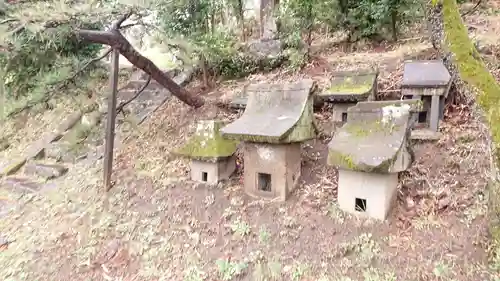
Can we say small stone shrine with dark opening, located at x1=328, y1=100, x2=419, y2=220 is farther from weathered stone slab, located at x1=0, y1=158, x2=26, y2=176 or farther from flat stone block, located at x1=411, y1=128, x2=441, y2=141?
weathered stone slab, located at x1=0, y1=158, x2=26, y2=176

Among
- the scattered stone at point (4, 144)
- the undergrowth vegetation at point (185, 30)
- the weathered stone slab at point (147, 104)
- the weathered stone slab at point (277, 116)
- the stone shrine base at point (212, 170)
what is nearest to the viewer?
the weathered stone slab at point (277, 116)

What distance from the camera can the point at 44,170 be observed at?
24.6 feet

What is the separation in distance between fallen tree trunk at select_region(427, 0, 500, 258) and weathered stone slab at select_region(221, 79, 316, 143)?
1.58m

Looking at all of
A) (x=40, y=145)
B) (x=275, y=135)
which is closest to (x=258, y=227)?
(x=275, y=135)

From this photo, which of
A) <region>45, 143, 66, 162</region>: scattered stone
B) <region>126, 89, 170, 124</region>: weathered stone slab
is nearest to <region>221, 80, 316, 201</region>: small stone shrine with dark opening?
<region>126, 89, 170, 124</region>: weathered stone slab

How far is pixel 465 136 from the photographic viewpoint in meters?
4.91

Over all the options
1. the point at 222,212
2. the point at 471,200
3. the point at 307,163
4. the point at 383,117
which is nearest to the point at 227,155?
the point at 222,212

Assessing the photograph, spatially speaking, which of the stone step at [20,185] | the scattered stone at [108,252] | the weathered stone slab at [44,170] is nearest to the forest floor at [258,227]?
the scattered stone at [108,252]

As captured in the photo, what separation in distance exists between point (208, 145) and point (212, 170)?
0.37 m

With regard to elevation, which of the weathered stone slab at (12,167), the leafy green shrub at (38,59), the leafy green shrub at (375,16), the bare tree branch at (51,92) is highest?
the leafy green shrub at (375,16)

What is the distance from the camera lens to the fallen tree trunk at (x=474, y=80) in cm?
326

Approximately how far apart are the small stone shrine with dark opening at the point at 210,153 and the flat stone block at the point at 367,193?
171 centimetres

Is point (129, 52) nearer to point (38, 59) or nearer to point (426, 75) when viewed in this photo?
point (38, 59)

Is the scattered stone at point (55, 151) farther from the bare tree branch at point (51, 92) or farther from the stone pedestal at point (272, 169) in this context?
the stone pedestal at point (272, 169)
